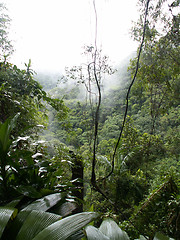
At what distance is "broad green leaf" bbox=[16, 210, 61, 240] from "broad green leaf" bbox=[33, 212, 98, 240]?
50 millimetres

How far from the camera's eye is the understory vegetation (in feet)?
1.85

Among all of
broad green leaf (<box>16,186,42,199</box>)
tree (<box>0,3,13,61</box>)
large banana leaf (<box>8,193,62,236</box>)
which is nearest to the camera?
large banana leaf (<box>8,193,62,236</box>)

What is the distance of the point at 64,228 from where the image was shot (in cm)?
41

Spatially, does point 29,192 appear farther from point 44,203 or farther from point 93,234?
point 93,234

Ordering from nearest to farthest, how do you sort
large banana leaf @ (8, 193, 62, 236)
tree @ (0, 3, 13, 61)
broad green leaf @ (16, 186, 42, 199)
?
large banana leaf @ (8, 193, 62, 236)
broad green leaf @ (16, 186, 42, 199)
tree @ (0, 3, 13, 61)

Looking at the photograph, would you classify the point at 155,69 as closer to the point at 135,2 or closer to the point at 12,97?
the point at 135,2

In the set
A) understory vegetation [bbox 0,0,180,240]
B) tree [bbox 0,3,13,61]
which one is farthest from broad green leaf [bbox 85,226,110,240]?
tree [bbox 0,3,13,61]

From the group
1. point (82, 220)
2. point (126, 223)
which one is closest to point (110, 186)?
point (126, 223)

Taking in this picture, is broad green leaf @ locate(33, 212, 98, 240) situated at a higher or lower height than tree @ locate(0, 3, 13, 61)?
lower

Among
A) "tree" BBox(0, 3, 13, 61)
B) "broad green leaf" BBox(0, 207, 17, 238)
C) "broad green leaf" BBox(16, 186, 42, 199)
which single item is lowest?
"broad green leaf" BBox(0, 207, 17, 238)

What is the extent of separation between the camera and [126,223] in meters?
1.81

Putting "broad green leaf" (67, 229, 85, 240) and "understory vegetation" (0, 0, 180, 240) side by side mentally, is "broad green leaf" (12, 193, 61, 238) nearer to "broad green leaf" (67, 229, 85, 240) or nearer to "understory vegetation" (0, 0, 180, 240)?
"understory vegetation" (0, 0, 180, 240)

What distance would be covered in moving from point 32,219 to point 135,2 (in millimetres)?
1983

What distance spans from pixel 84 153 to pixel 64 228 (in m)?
1.90
